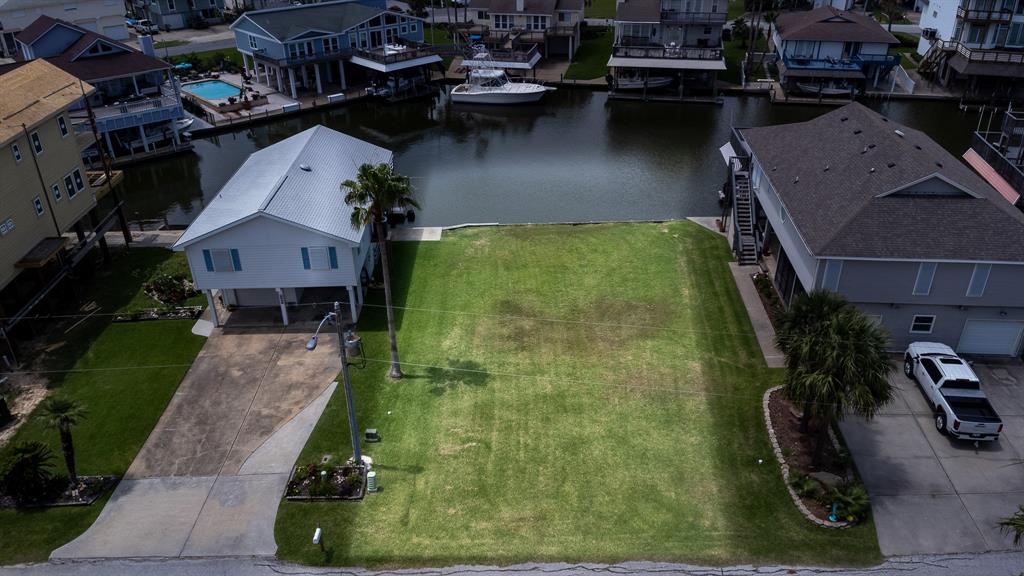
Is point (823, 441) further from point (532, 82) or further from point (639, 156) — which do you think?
point (532, 82)

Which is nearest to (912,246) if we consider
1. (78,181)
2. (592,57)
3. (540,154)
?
(540,154)

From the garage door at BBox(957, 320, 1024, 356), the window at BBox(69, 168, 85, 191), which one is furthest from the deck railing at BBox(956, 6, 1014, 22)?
the window at BBox(69, 168, 85, 191)

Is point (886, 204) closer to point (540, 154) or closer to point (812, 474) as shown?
point (812, 474)

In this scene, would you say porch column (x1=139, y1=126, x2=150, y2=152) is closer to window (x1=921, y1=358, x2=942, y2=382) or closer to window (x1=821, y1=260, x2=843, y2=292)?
window (x1=821, y1=260, x2=843, y2=292)

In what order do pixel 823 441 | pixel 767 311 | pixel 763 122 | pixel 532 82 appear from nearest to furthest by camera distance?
pixel 823 441 → pixel 767 311 → pixel 763 122 → pixel 532 82

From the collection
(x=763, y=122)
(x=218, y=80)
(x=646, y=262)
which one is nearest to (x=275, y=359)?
(x=646, y=262)
